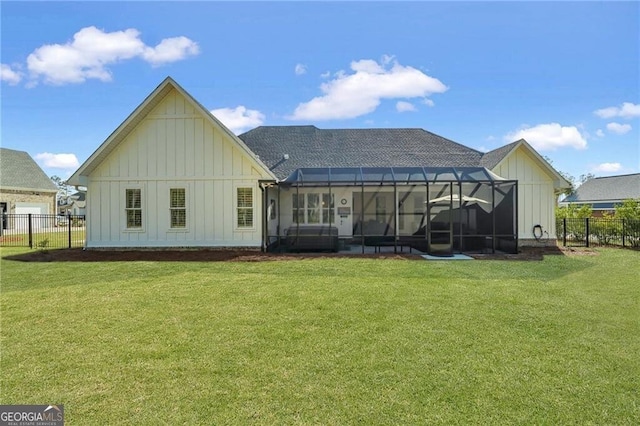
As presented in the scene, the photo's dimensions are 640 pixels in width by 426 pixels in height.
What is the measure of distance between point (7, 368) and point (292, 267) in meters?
6.55

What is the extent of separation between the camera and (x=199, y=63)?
13609 millimetres

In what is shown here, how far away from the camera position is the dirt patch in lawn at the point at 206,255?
11.2 metres

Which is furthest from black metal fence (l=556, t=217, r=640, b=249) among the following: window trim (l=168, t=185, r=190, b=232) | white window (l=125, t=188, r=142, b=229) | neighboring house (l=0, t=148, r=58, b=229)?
neighboring house (l=0, t=148, r=58, b=229)

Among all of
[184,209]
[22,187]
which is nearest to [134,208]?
[184,209]

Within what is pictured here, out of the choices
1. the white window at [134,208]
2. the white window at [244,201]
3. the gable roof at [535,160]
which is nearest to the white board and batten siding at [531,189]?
the gable roof at [535,160]

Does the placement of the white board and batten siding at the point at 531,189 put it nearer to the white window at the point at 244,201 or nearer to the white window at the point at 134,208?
the white window at the point at 244,201

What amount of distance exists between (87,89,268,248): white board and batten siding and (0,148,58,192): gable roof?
21434mm

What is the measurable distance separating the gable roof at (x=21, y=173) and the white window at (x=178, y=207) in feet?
76.2

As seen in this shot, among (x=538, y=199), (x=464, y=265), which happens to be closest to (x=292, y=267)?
(x=464, y=265)

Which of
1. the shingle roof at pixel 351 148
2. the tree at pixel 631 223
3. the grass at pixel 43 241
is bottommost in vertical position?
the grass at pixel 43 241

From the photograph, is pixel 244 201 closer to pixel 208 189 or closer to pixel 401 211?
pixel 208 189

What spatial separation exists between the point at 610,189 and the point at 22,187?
5635 cm

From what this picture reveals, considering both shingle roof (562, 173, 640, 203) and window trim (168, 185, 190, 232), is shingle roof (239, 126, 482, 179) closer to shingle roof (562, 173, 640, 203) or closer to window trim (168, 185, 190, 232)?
window trim (168, 185, 190, 232)

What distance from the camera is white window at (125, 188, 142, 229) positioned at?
13.2 m
